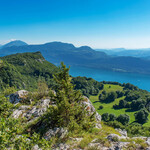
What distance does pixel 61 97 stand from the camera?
1104cm

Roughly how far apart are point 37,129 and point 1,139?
27.8ft

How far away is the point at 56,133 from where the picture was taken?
10.4m

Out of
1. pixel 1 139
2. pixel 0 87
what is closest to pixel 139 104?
pixel 1 139

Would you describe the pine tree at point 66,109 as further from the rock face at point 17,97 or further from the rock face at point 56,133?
the rock face at point 17,97

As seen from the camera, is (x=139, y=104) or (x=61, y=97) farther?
(x=139, y=104)

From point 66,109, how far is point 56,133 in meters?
2.37

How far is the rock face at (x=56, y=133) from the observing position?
33.3 ft

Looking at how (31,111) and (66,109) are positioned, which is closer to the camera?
(66,109)

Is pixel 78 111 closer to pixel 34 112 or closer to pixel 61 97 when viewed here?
pixel 61 97

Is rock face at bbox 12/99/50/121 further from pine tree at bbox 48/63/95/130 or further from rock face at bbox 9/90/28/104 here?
pine tree at bbox 48/63/95/130

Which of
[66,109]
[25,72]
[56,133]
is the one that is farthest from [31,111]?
[25,72]

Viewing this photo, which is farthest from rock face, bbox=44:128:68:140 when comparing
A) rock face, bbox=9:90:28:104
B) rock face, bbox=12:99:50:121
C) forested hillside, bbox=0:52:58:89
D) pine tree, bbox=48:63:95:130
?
forested hillside, bbox=0:52:58:89

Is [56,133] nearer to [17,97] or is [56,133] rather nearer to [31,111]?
[31,111]

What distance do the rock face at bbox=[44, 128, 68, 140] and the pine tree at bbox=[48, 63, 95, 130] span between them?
543mm
